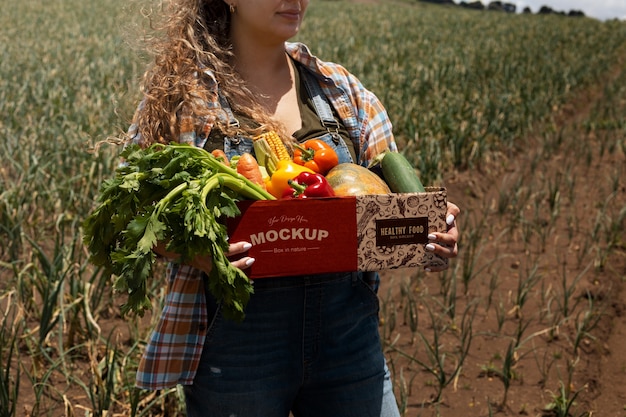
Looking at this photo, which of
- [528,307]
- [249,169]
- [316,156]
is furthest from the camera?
[528,307]

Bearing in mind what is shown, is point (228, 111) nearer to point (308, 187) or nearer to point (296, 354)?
point (308, 187)

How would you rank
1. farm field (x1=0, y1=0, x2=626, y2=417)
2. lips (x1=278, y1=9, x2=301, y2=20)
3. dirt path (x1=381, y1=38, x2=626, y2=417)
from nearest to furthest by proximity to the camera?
lips (x1=278, y1=9, x2=301, y2=20)
farm field (x1=0, y1=0, x2=626, y2=417)
dirt path (x1=381, y1=38, x2=626, y2=417)

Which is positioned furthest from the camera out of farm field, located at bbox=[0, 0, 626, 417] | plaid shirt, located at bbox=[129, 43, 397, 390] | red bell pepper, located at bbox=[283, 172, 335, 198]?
farm field, located at bbox=[0, 0, 626, 417]

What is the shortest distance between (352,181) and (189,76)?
1.62 ft

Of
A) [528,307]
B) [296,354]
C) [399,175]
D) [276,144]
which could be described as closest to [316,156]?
[276,144]

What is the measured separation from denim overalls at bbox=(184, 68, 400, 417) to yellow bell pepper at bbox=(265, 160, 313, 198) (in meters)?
0.16

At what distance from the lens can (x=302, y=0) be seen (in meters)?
1.80

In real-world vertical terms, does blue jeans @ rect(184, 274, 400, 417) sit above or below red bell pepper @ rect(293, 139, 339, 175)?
below

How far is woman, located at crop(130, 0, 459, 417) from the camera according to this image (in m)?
1.68

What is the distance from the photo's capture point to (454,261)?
4.24 meters

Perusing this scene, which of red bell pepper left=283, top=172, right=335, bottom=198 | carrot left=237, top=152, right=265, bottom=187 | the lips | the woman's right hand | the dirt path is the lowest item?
the dirt path

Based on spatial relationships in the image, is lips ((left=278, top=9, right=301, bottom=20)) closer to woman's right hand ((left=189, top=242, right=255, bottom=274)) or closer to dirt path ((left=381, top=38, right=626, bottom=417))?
woman's right hand ((left=189, top=242, right=255, bottom=274))

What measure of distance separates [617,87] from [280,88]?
971cm

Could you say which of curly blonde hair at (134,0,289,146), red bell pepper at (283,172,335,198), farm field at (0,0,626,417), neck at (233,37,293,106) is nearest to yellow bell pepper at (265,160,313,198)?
red bell pepper at (283,172,335,198)
